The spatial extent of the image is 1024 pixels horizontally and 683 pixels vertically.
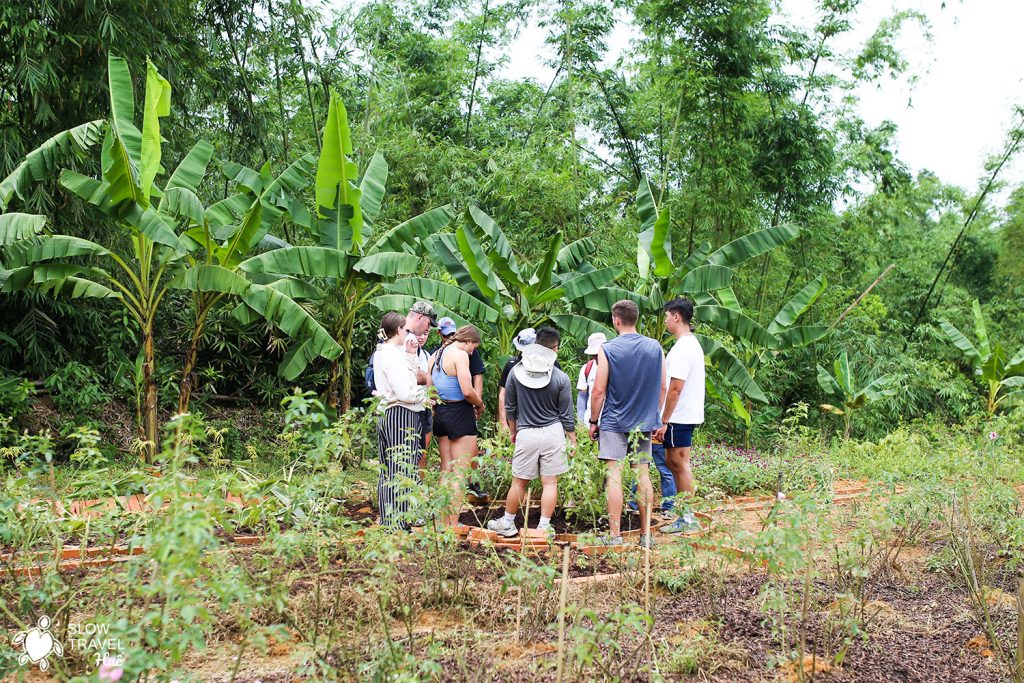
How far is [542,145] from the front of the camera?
13.0 metres

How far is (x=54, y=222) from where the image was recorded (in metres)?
8.59

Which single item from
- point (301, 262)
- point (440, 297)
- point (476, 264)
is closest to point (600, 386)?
point (476, 264)

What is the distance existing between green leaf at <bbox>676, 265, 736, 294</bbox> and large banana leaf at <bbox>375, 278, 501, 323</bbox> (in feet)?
7.48

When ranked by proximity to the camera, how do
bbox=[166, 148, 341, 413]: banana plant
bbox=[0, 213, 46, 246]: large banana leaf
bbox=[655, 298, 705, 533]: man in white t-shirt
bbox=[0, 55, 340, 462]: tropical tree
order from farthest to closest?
bbox=[166, 148, 341, 413]: banana plant, bbox=[0, 55, 340, 462]: tropical tree, bbox=[0, 213, 46, 246]: large banana leaf, bbox=[655, 298, 705, 533]: man in white t-shirt

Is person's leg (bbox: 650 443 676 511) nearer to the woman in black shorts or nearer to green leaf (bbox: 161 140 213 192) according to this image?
the woman in black shorts

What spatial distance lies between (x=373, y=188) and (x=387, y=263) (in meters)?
1.23

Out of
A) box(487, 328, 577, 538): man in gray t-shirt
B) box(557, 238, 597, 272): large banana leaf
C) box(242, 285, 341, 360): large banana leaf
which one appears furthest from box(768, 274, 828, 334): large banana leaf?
box(487, 328, 577, 538): man in gray t-shirt

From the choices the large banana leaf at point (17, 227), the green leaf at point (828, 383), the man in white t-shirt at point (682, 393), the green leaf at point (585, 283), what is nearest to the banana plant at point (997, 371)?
the green leaf at point (828, 383)

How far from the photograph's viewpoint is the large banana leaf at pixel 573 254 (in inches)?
380

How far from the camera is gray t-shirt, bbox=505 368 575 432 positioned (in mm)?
5160

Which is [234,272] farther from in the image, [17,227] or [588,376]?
[588,376]

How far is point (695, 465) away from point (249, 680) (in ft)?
19.2

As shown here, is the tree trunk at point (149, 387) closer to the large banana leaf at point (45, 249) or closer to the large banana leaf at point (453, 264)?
the large banana leaf at point (45, 249)

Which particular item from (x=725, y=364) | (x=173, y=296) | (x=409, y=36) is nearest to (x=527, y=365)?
(x=725, y=364)
